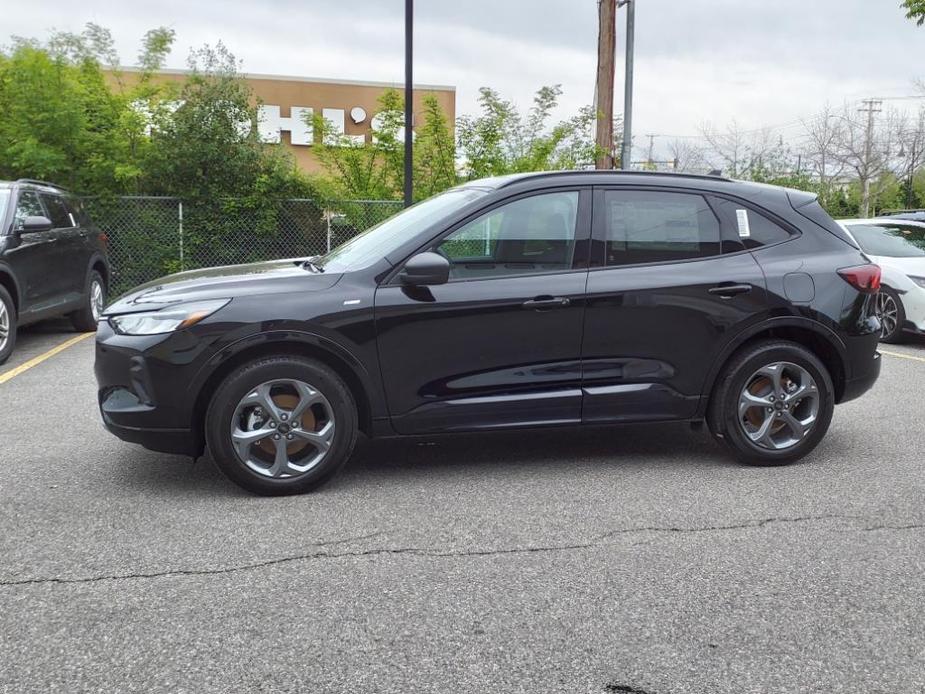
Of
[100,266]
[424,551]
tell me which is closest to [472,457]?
[424,551]

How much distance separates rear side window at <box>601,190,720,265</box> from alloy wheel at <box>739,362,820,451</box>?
0.78m

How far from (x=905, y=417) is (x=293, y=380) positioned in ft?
15.3

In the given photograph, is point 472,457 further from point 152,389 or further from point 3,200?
point 3,200

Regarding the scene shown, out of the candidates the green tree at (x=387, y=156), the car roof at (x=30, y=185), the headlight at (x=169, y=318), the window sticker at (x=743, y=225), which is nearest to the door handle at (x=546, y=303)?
the window sticker at (x=743, y=225)

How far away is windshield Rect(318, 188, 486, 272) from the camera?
16.4 feet

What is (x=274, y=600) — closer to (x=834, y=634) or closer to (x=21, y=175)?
(x=834, y=634)

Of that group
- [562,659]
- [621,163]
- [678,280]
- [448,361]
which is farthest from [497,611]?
[621,163]

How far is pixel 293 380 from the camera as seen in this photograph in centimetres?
462

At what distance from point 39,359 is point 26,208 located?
Result: 1.65 metres

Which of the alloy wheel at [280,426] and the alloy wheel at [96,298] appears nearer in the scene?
the alloy wheel at [280,426]

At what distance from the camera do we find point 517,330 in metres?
4.89

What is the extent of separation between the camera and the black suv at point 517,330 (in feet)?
15.1

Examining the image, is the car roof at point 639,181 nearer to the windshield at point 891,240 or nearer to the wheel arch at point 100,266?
the windshield at point 891,240

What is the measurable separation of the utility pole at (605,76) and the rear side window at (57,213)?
9.50m
